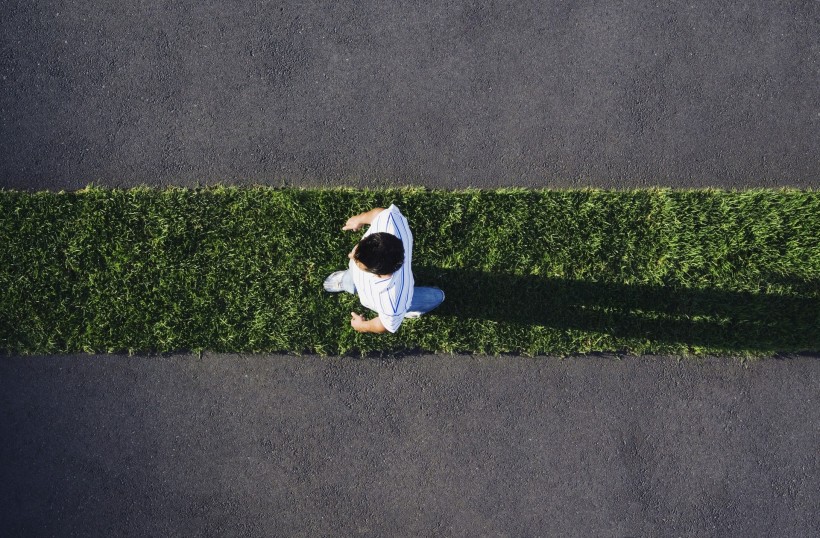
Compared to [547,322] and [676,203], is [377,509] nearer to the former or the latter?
[547,322]

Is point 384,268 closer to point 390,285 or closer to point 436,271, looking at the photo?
point 390,285

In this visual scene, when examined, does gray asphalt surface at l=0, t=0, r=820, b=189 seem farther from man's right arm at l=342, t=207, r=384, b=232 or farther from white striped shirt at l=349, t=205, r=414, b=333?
white striped shirt at l=349, t=205, r=414, b=333

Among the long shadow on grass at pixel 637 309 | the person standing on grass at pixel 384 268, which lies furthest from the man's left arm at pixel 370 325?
the long shadow on grass at pixel 637 309

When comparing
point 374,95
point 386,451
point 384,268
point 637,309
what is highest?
point 374,95

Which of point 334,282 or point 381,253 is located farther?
point 334,282

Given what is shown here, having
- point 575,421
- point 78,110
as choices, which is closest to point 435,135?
point 575,421

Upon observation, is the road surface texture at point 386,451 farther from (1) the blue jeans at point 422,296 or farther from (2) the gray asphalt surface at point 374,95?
(2) the gray asphalt surface at point 374,95

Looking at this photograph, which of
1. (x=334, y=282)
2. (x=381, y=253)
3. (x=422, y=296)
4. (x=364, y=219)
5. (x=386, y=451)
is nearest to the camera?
(x=381, y=253)

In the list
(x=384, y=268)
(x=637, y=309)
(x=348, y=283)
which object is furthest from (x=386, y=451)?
(x=637, y=309)
